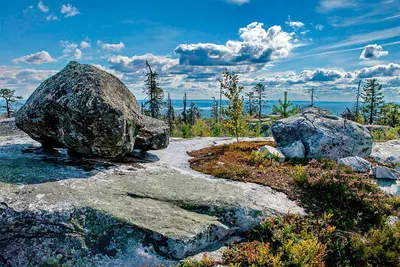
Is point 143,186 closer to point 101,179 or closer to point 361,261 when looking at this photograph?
point 101,179

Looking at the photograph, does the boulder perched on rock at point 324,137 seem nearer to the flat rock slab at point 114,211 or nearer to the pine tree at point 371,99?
the flat rock slab at point 114,211

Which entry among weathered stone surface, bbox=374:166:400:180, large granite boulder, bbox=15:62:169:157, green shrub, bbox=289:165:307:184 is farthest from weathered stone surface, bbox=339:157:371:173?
large granite boulder, bbox=15:62:169:157

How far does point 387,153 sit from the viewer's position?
43.2 ft

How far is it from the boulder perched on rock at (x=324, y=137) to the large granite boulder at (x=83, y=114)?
20.7 feet

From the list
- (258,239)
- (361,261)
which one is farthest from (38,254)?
(361,261)

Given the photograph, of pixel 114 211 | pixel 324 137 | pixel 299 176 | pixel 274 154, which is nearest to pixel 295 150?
pixel 274 154

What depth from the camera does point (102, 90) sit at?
8148 mm

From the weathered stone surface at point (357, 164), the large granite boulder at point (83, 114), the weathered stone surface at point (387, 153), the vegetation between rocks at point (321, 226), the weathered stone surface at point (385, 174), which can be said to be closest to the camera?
the vegetation between rocks at point (321, 226)

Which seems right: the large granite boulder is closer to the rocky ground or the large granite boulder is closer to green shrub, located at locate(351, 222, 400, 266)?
the rocky ground

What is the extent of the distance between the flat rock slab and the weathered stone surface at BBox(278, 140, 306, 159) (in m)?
3.62

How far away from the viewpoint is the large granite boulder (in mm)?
7777

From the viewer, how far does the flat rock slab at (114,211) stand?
19.2ft

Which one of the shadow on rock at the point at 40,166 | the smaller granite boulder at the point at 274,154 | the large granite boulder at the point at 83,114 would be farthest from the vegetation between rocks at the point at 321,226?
the shadow on rock at the point at 40,166

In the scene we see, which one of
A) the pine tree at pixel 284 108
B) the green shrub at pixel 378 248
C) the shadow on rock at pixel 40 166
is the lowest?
the green shrub at pixel 378 248
